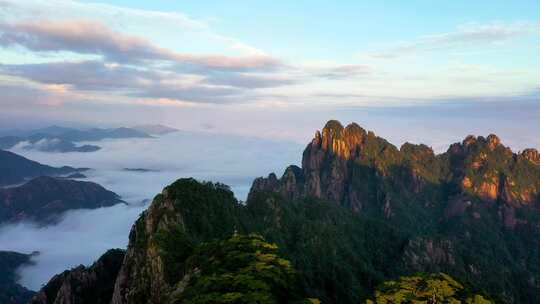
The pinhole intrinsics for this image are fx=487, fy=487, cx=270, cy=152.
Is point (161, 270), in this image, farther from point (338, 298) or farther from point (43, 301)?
point (43, 301)

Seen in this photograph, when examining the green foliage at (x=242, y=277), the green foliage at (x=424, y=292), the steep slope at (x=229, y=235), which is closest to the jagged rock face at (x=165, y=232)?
the steep slope at (x=229, y=235)

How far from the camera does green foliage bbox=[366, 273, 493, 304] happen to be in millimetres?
26969

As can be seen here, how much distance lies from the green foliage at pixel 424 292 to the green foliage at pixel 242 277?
14.2ft

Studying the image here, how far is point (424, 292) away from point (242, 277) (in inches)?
428

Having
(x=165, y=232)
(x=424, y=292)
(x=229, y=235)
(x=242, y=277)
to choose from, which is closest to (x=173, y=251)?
(x=165, y=232)

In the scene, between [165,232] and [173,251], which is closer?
[173,251]

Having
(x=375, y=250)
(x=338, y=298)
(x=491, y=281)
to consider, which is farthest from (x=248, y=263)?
(x=491, y=281)

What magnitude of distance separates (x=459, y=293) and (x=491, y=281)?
180 metres

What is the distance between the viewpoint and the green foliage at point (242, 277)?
93.4ft

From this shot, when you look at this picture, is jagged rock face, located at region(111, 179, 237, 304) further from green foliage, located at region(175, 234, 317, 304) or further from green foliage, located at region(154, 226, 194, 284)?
green foliage, located at region(175, 234, 317, 304)

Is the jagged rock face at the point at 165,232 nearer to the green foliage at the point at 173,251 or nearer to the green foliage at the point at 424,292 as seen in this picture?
the green foliage at the point at 173,251

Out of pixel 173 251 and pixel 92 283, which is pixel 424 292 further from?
Answer: pixel 92 283

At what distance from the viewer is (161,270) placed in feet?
169

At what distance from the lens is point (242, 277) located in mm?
30531
